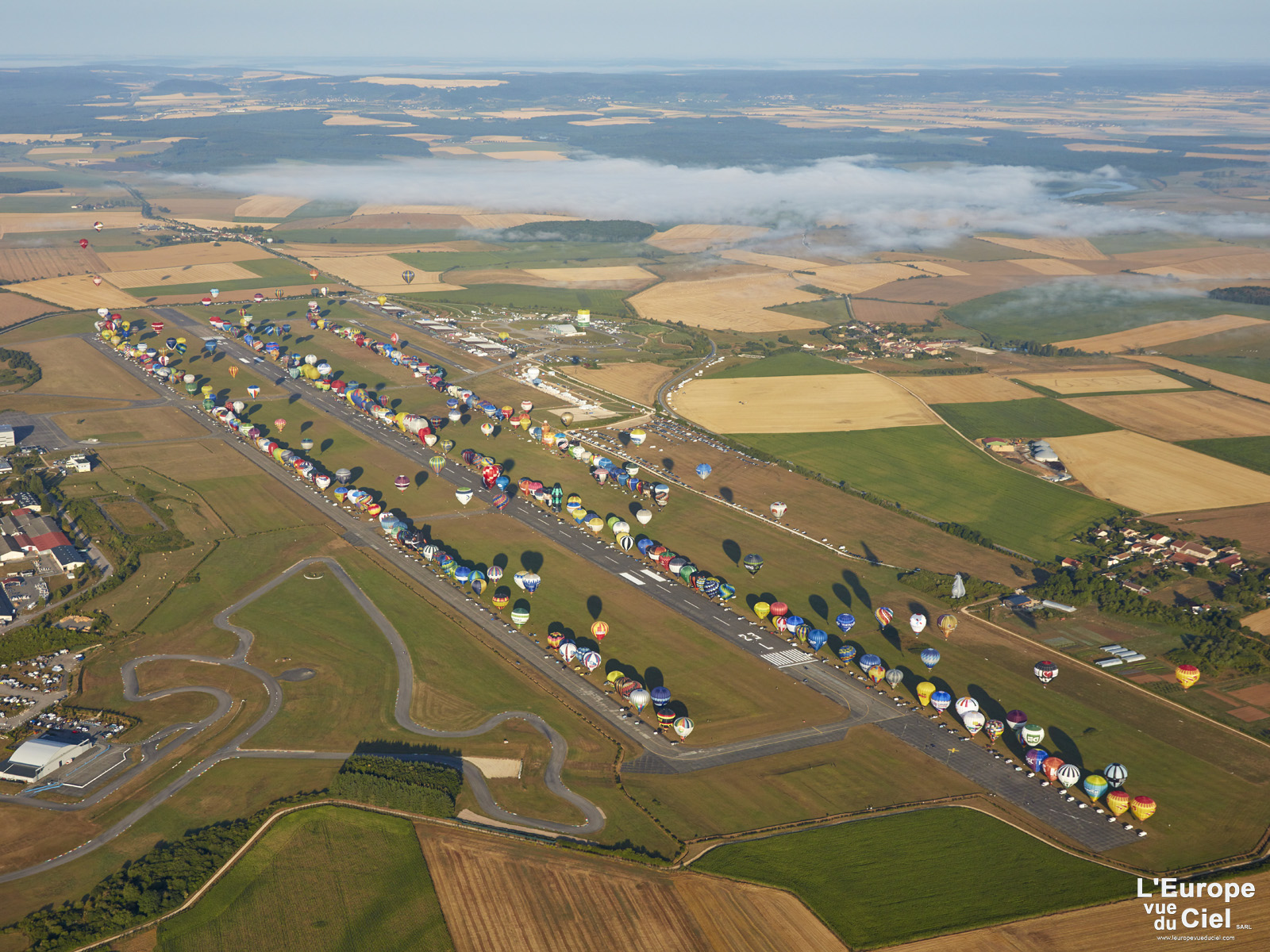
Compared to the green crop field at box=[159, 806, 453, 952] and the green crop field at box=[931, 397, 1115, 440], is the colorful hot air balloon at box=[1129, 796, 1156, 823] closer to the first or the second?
the green crop field at box=[159, 806, 453, 952]

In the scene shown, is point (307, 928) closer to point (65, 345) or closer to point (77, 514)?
point (77, 514)

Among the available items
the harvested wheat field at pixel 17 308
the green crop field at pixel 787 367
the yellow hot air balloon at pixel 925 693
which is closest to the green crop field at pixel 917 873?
the yellow hot air balloon at pixel 925 693

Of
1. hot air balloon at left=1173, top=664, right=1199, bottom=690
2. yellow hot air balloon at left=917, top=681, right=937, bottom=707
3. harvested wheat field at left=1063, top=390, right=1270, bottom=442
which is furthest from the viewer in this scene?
harvested wheat field at left=1063, top=390, right=1270, bottom=442

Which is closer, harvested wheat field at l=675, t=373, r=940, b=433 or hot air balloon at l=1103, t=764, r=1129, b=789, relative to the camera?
hot air balloon at l=1103, t=764, r=1129, b=789

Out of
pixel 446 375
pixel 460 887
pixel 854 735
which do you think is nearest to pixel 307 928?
pixel 460 887

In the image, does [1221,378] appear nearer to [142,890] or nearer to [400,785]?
[400,785]

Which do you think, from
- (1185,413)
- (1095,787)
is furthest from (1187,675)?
(1185,413)

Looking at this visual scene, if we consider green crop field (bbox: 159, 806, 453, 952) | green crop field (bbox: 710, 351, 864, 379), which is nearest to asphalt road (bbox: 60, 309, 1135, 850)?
green crop field (bbox: 159, 806, 453, 952)

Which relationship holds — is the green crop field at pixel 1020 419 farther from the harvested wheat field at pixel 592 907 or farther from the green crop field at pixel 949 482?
the harvested wheat field at pixel 592 907
